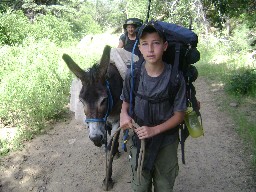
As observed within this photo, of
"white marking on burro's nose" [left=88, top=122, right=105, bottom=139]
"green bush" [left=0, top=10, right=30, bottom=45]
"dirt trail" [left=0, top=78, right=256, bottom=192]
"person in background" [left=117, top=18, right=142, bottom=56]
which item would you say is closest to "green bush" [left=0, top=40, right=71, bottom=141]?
"dirt trail" [left=0, top=78, right=256, bottom=192]

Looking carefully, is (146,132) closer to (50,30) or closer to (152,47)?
(152,47)

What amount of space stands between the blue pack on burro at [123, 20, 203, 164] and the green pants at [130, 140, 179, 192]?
29cm

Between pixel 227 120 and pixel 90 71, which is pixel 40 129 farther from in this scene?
pixel 227 120

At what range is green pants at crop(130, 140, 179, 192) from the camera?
8.55 ft

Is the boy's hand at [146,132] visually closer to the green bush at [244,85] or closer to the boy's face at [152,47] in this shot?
the boy's face at [152,47]

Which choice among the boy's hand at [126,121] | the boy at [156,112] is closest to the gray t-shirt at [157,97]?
the boy at [156,112]

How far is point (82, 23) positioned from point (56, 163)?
24691 mm

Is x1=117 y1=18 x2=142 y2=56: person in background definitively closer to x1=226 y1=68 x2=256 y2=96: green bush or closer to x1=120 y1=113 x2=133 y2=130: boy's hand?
x1=226 y1=68 x2=256 y2=96: green bush

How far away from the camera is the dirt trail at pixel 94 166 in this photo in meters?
4.02

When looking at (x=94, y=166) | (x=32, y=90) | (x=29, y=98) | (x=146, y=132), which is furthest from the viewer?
(x=32, y=90)

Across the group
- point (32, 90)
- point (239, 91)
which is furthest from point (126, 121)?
point (239, 91)

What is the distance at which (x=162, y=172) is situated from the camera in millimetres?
2670

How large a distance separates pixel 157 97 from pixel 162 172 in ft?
2.64

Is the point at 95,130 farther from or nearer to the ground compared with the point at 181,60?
nearer to the ground
